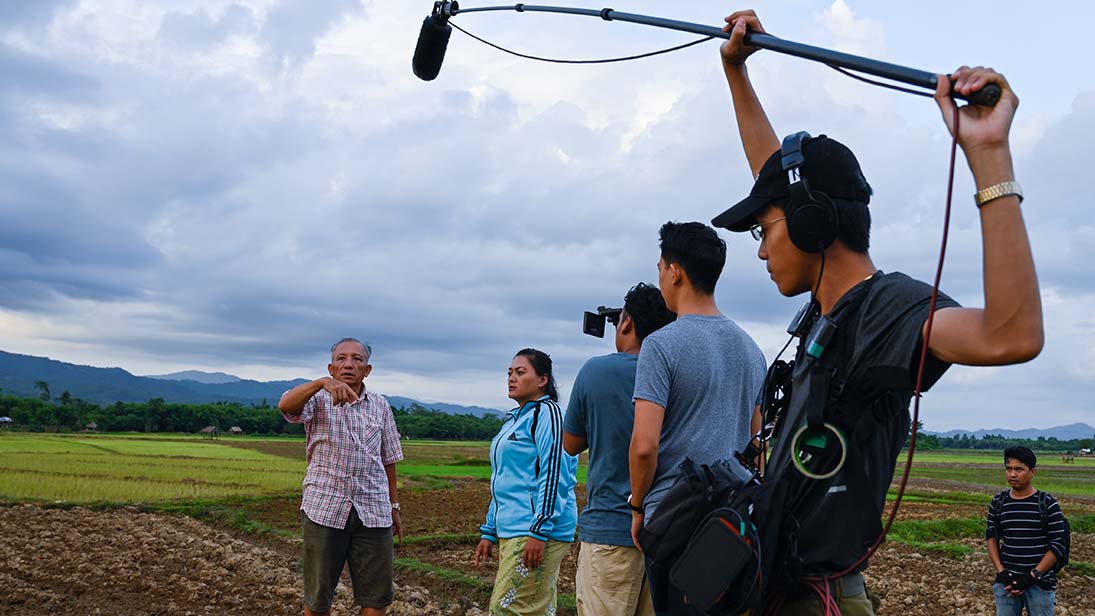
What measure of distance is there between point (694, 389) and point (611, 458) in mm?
778

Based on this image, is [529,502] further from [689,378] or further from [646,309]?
[689,378]

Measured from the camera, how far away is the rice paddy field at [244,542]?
9.52 m

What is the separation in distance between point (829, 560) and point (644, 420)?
57.4 inches

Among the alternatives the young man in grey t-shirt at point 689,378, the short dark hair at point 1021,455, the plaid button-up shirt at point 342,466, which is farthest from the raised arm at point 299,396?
the short dark hair at point 1021,455

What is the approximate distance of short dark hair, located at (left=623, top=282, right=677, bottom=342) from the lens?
4398 millimetres

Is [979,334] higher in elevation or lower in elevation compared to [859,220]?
lower

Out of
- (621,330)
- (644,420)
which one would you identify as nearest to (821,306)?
(644,420)

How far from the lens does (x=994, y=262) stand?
162 centimetres

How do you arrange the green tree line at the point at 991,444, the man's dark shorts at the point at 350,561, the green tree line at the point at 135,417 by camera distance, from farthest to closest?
1. the green tree line at the point at 991,444
2. the green tree line at the point at 135,417
3. the man's dark shorts at the point at 350,561

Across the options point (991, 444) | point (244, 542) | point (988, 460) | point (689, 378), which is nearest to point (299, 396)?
point (689, 378)

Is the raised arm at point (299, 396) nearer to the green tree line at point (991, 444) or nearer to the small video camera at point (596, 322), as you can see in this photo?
the small video camera at point (596, 322)

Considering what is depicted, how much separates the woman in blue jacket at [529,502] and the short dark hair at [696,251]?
5.82 ft

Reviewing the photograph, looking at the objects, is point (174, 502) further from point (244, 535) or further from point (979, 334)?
point (979, 334)

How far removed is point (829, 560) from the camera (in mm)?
1896
